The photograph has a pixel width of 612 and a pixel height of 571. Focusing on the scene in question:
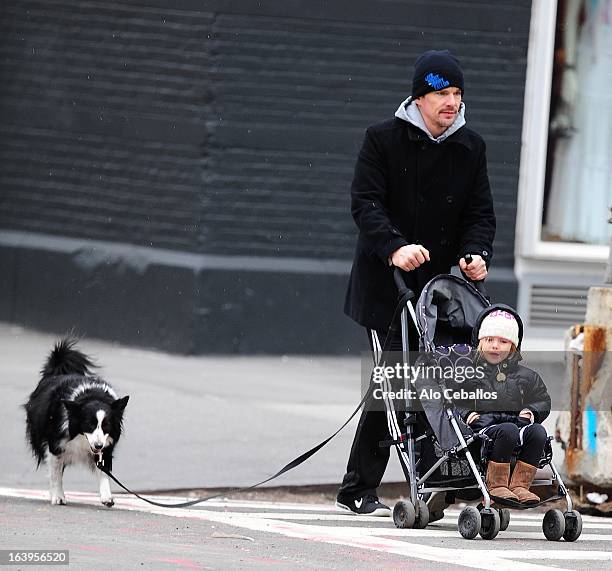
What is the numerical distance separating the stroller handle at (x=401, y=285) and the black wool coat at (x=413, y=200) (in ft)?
0.40

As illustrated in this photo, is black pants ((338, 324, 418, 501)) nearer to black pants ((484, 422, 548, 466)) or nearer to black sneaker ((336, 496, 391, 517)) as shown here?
black sneaker ((336, 496, 391, 517))

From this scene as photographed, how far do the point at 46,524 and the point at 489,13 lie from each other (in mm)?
7599

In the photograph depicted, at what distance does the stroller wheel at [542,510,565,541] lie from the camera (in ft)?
23.9

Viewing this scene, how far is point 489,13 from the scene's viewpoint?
1370 cm

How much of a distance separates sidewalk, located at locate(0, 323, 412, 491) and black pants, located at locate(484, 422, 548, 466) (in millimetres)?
2536

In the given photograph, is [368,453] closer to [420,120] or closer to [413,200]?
[413,200]

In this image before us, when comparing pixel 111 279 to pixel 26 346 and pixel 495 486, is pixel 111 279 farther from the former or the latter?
pixel 495 486

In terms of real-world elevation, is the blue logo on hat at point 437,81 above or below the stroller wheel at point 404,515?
above

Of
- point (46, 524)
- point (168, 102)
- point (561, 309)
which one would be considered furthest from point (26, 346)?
point (46, 524)

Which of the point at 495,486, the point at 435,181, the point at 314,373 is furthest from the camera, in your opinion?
the point at 314,373

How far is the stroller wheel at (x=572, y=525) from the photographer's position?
24.0 ft

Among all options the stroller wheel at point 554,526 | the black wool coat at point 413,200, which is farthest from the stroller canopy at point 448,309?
the stroller wheel at point 554,526

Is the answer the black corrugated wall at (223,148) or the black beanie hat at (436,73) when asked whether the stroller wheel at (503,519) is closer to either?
the black beanie hat at (436,73)

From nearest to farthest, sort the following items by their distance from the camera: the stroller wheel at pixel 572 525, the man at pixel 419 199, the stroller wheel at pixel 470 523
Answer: the stroller wheel at pixel 470 523 → the stroller wheel at pixel 572 525 → the man at pixel 419 199
